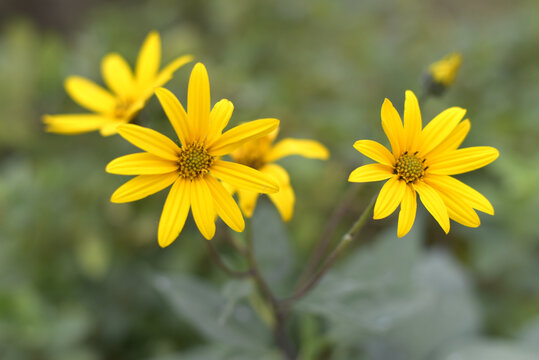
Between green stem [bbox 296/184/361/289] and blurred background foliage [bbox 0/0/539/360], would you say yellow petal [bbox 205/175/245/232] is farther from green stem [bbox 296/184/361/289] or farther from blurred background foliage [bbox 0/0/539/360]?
green stem [bbox 296/184/361/289]

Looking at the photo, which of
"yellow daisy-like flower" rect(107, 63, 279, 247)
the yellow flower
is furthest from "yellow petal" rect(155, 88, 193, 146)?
the yellow flower

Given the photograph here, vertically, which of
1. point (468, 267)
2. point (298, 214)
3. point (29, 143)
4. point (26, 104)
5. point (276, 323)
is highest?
point (26, 104)

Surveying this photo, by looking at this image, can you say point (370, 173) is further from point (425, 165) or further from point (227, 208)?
point (227, 208)

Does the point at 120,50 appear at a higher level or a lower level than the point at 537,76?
higher

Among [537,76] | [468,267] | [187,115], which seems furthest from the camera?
[537,76]

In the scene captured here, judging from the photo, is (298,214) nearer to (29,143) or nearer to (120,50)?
(120,50)

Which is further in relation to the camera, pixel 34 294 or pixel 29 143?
pixel 29 143

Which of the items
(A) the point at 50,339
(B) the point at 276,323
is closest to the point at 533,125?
(B) the point at 276,323
